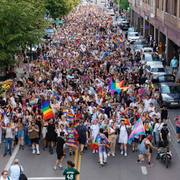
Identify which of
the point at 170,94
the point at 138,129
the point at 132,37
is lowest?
the point at 132,37

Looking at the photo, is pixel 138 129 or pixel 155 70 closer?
pixel 138 129

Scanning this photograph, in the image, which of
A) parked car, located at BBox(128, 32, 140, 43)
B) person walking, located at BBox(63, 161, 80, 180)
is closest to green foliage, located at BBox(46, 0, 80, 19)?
parked car, located at BBox(128, 32, 140, 43)

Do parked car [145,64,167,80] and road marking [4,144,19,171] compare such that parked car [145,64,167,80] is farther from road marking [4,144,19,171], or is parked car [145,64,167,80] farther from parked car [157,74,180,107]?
road marking [4,144,19,171]

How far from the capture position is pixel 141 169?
13609 millimetres

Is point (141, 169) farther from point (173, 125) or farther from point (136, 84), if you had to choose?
point (136, 84)

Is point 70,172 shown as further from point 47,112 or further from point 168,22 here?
point 168,22

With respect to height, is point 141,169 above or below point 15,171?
below

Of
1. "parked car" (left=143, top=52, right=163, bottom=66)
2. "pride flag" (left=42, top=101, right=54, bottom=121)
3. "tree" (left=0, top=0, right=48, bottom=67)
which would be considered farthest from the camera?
"parked car" (left=143, top=52, right=163, bottom=66)

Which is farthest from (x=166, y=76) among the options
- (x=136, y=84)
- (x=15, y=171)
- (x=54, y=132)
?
(x=15, y=171)

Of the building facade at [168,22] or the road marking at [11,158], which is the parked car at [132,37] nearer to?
the building facade at [168,22]

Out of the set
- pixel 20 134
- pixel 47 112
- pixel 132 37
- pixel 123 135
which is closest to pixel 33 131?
pixel 20 134

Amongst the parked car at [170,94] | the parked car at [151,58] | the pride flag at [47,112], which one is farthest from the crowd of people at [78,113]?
the parked car at [151,58]

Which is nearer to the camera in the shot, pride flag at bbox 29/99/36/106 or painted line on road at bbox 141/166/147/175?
painted line on road at bbox 141/166/147/175

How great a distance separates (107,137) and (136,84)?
758 cm
